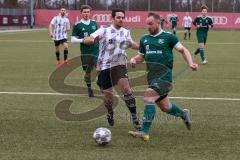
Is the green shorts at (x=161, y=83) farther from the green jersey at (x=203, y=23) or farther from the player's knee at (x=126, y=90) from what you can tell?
the green jersey at (x=203, y=23)

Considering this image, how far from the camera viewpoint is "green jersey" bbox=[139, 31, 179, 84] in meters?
8.45

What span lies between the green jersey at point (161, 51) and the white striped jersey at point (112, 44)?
2.88 feet

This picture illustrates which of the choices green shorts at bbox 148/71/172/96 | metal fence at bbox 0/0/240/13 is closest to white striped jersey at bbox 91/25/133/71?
green shorts at bbox 148/71/172/96

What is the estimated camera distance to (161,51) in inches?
332

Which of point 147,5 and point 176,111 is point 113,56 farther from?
point 147,5

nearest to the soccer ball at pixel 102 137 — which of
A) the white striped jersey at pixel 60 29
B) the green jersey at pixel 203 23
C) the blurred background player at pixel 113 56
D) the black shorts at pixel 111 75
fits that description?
the blurred background player at pixel 113 56

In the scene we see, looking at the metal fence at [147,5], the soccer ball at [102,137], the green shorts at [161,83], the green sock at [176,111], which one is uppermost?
the metal fence at [147,5]

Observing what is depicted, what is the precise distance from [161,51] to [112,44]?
124cm

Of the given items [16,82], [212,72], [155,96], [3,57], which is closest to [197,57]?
[212,72]

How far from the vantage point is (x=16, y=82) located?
1530 centimetres

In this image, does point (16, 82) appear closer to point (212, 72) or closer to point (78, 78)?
point (78, 78)

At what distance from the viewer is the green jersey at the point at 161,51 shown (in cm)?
845

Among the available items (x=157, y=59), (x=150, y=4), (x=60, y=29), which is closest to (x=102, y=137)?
(x=157, y=59)

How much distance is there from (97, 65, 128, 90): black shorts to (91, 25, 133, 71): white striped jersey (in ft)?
0.24
